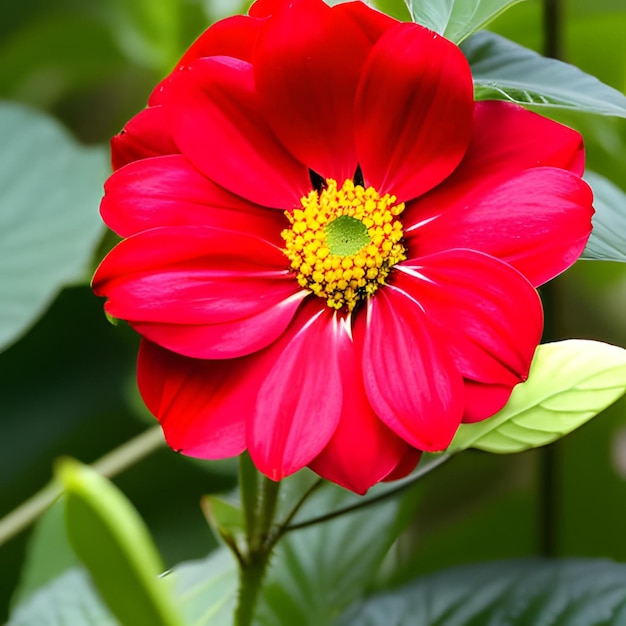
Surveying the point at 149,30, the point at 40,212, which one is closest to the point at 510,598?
the point at 40,212

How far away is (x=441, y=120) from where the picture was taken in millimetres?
239

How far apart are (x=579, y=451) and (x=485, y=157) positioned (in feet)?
1.30

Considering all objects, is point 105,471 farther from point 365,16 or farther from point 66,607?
point 365,16

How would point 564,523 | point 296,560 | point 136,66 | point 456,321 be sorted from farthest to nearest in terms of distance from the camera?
point 136,66 → point 564,523 → point 296,560 → point 456,321

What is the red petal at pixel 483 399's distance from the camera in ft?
0.73

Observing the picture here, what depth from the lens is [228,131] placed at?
25 cm

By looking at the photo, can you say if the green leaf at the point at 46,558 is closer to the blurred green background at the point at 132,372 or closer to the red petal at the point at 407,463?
the blurred green background at the point at 132,372

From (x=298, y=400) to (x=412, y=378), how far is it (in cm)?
3

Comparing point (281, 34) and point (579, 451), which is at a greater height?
point (281, 34)

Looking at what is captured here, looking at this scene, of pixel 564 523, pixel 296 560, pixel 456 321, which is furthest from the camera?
pixel 564 523

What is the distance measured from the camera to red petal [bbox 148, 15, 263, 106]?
0.83 ft

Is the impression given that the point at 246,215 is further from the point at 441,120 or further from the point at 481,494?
the point at 481,494

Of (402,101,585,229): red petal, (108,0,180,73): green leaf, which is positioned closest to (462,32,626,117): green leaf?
(402,101,585,229): red petal

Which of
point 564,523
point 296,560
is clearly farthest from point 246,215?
point 564,523
